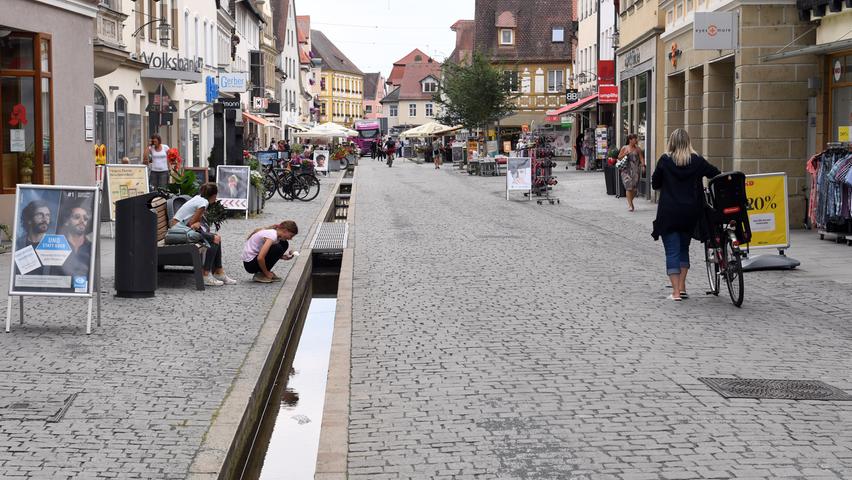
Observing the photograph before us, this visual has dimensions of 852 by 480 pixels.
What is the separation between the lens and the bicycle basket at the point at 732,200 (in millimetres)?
11961

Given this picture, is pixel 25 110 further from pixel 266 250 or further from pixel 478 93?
pixel 478 93

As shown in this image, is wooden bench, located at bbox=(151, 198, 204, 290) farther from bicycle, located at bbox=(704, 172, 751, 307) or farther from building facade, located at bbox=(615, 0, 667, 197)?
building facade, located at bbox=(615, 0, 667, 197)

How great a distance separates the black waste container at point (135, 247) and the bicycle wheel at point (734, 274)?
548cm

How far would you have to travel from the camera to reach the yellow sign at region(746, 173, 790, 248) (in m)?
15.0

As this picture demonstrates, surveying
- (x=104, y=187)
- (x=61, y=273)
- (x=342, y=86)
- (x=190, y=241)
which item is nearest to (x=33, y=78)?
(x=104, y=187)

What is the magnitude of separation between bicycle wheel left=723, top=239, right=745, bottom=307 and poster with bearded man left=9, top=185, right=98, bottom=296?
19.5ft

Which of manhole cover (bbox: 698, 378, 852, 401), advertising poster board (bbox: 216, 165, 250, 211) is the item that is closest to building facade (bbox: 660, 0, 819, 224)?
advertising poster board (bbox: 216, 165, 250, 211)

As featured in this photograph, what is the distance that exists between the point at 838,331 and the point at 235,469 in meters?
5.83

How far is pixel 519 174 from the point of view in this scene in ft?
104

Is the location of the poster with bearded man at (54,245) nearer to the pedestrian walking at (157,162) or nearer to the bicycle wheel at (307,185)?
the pedestrian walking at (157,162)

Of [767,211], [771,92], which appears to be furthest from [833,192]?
[771,92]

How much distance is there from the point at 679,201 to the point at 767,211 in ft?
11.6

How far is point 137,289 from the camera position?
457 inches

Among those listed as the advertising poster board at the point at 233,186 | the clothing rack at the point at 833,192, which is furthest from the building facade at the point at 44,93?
the clothing rack at the point at 833,192
